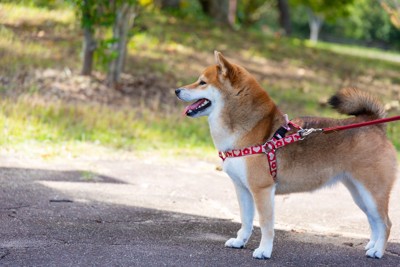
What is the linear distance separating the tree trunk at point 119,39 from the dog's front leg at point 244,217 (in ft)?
28.5

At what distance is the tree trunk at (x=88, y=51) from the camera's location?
14.7 meters

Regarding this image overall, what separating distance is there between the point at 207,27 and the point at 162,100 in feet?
30.8

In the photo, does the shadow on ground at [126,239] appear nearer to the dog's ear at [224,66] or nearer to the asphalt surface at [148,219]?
the asphalt surface at [148,219]

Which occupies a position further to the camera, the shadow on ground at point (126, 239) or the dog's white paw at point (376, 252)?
the dog's white paw at point (376, 252)

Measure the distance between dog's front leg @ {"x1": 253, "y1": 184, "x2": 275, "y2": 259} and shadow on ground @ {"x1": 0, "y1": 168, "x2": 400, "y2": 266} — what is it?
0.08 metres

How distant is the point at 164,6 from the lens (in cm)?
2497

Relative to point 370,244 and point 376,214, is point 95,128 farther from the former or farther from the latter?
point 376,214

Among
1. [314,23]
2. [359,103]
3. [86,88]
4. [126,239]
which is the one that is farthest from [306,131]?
[314,23]

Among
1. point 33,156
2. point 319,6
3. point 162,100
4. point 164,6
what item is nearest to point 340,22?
point 319,6

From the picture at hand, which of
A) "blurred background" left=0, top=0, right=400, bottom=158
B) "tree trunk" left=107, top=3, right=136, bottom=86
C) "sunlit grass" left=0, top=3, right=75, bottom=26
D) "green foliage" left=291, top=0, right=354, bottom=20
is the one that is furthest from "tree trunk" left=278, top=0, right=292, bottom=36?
"tree trunk" left=107, top=3, right=136, bottom=86

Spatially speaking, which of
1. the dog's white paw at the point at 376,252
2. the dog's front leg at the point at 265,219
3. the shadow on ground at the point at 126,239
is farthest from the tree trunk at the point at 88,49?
the dog's white paw at the point at 376,252

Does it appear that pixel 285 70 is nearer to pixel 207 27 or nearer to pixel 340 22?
pixel 207 27

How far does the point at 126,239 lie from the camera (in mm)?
6379

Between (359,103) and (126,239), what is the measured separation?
2.30 m
